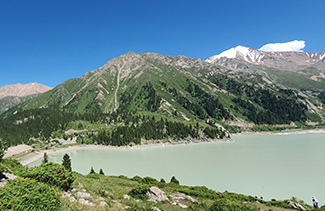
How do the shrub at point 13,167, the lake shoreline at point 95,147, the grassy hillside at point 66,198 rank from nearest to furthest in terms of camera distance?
the grassy hillside at point 66,198, the shrub at point 13,167, the lake shoreline at point 95,147

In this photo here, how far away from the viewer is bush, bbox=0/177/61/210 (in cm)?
1088

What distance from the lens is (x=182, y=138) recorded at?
438ft

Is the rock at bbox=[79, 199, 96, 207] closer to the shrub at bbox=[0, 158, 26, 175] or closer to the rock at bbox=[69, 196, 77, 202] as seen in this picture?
the rock at bbox=[69, 196, 77, 202]

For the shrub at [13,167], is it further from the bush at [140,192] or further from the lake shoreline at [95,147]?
the lake shoreline at [95,147]

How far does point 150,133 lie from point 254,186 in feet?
299

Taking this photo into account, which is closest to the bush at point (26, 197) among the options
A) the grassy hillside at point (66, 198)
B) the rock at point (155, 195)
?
the grassy hillside at point (66, 198)

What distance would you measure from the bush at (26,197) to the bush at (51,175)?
4.74m

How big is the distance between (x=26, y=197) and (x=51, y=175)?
6261mm

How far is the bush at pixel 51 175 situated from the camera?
17081mm

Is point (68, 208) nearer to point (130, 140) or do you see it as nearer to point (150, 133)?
point (130, 140)

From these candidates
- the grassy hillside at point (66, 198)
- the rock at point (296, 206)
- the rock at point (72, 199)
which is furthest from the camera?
the rock at point (296, 206)

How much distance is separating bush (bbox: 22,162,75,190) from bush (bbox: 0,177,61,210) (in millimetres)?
4739

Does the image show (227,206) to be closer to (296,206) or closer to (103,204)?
(103,204)

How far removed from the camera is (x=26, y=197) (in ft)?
37.3
